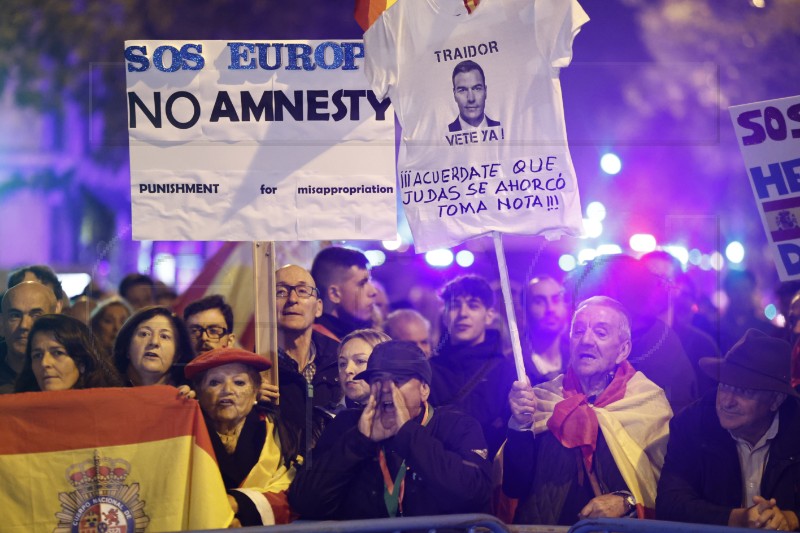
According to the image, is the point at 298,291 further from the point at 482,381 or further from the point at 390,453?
the point at 482,381

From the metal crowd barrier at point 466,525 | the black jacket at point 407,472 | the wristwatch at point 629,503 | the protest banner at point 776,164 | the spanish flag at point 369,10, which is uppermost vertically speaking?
the spanish flag at point 369,10

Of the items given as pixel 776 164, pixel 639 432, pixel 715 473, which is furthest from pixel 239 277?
pixel 776 164

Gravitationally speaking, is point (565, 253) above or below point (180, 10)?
below

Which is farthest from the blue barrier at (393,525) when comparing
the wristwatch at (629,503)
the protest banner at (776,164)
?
the protest banner at (776,164)

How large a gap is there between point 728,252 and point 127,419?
133 inches

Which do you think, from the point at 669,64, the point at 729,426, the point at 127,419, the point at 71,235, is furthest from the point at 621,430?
the point at 71,235

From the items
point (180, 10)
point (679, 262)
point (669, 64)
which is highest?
point (180, 10)

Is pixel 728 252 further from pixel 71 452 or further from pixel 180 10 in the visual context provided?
pixel 71 452

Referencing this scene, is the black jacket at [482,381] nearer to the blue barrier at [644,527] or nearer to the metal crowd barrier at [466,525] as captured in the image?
the metal crowd barrier at [466,525]

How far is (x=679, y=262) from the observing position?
17.0 ft

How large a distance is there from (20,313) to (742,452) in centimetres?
400

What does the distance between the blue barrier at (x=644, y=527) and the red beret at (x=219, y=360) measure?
1.98m

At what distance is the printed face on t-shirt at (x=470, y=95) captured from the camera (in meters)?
5.05

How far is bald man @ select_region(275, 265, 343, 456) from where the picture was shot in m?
5.27
